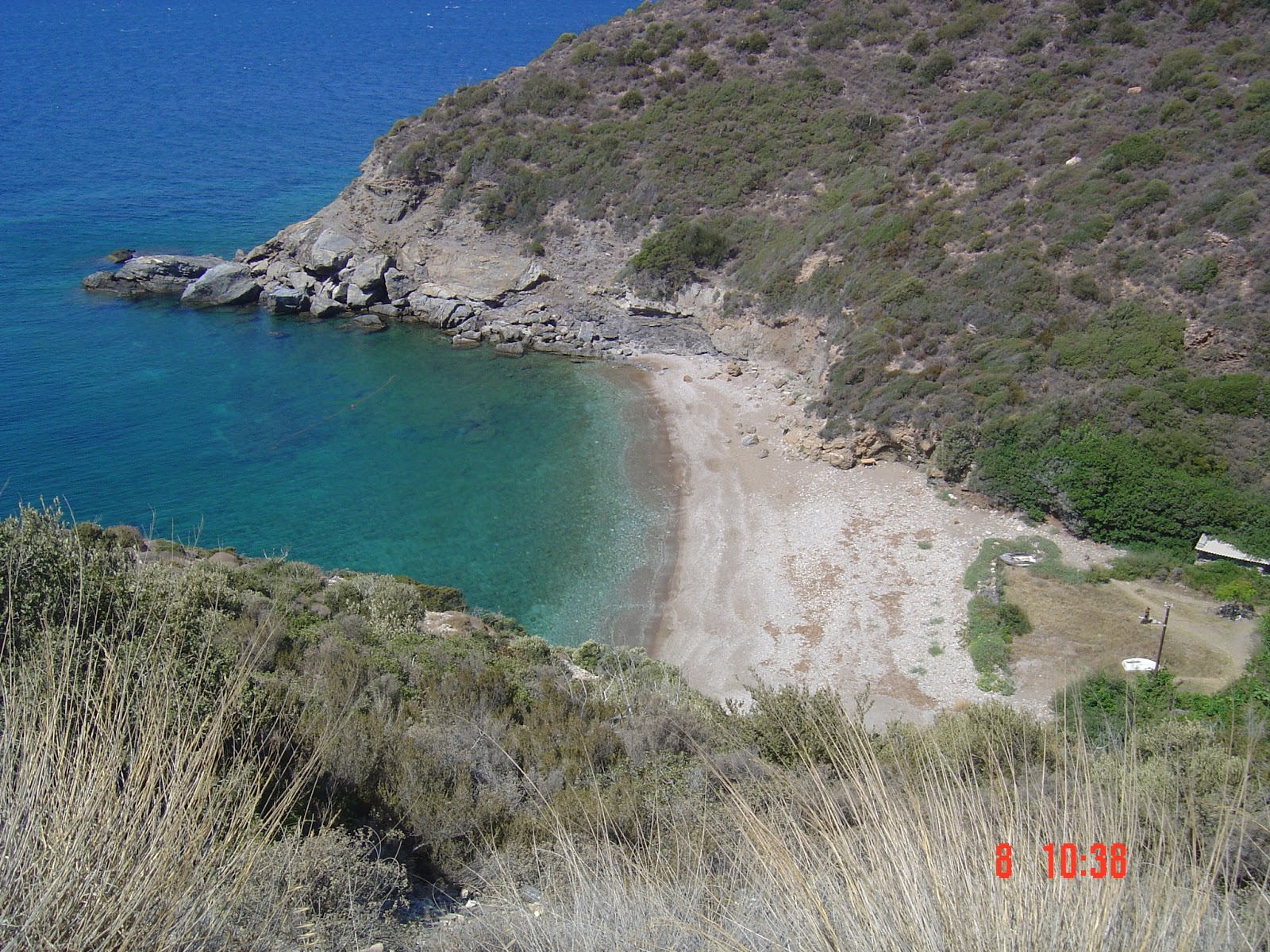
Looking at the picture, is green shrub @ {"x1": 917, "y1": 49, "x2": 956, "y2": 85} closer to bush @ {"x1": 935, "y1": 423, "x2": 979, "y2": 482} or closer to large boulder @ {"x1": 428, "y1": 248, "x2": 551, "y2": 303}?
large boulder @ {"x1": 428, "y1": 248, "x2": 551, "y2": 303}

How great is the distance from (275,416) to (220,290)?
43.0 feet

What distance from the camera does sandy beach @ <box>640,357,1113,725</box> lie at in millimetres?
17984

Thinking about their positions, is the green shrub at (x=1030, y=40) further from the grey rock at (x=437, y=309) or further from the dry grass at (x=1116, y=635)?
the dry grass at (x=1116, y=635)

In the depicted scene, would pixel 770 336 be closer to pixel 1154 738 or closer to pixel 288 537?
pixel 288 537

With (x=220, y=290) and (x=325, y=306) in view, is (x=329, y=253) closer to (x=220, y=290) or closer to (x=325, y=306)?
(x=325, y=306)

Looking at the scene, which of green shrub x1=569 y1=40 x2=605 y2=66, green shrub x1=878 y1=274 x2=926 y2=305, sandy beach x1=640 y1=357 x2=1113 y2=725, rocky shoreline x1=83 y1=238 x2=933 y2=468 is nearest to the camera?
sandy beach x1=640 y1=357 x2=1113 y2=725

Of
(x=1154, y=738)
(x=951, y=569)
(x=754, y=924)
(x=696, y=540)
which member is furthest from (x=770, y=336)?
(x=754, y=924)

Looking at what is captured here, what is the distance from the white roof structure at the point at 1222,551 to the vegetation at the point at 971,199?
0.32 meters

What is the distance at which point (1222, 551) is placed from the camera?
1880 cm

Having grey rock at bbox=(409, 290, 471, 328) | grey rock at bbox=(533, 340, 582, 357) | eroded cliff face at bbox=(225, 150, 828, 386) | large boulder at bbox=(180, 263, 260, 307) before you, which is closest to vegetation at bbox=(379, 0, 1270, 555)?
eroded cliff face at bbox=(225, 150, 828, 386)

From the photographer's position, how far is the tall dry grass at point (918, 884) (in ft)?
12.0

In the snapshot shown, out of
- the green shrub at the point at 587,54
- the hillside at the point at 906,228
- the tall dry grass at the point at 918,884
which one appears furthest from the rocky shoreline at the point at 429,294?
the tall dry grass at the point at 918,884

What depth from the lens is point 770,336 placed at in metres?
32.4

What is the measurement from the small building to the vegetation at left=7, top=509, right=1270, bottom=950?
11.9 meters
